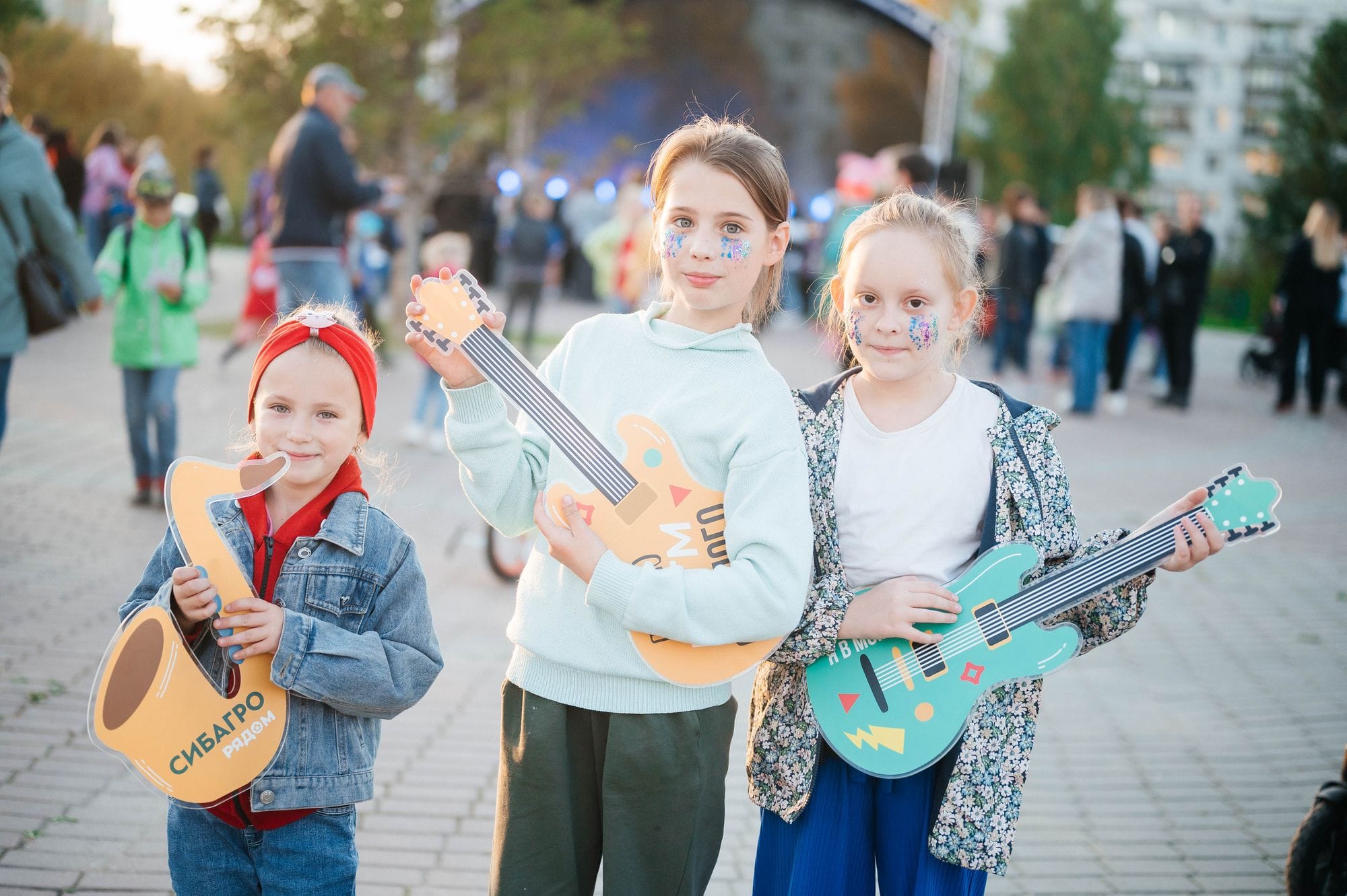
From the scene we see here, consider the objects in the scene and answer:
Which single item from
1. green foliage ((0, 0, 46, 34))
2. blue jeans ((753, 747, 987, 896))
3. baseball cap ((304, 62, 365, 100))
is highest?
green foliage ((0, 0, 46, 34))

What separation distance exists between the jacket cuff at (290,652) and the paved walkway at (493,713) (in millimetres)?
529

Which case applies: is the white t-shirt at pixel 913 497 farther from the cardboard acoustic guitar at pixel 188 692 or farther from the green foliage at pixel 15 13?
the green foliage at pixel 15 13

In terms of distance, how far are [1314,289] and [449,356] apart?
1273 centimetres

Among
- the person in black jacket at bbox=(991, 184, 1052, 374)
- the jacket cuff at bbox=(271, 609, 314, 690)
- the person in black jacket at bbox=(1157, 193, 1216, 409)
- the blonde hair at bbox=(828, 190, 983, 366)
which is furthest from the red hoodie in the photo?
the person in black jacket at bbox=(1157, 193, 1216, 409)

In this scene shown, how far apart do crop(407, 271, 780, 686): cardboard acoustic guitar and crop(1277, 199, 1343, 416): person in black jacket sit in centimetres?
1220

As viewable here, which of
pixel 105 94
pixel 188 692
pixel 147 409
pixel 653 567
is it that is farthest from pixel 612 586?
pixel 105 94

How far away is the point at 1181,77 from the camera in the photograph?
74250mm

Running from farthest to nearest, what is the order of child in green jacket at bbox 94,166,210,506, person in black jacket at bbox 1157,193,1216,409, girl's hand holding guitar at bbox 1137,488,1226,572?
1. person in black jacket at bbox 1157,193,1216,409
2. child in green jacket at bbox 94,166,210,506
3. girl's hand holding guitar at bbox 1137,488,1226,572

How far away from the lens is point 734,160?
6.98ft

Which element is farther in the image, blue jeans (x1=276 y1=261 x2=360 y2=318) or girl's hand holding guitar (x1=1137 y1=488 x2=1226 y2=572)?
blue jeans (x1=276 y1=261 x2=360 y2=318)

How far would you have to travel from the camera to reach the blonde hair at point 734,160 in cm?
213

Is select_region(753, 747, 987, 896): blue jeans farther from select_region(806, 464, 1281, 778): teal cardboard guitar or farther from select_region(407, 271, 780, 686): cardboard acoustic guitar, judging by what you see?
select_region(407, 271, 780, 686): cardboard acoustic guitar

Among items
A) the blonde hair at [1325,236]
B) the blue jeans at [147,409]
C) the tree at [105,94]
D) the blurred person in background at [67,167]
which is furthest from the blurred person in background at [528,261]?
the tree at [105,94]

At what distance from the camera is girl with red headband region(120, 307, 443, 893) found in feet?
6.83
